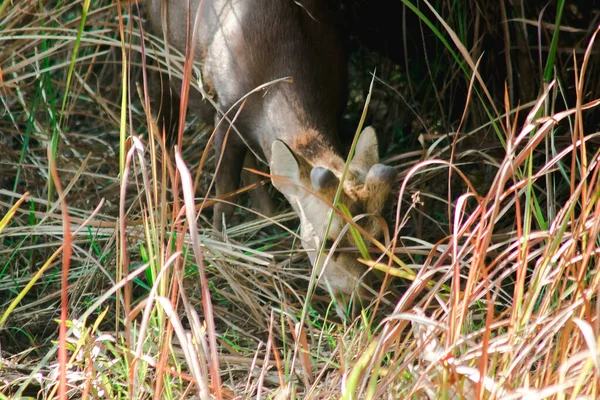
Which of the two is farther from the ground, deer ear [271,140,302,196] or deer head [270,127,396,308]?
deer ear [271,140,302,196]

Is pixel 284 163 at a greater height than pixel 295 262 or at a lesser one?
greater

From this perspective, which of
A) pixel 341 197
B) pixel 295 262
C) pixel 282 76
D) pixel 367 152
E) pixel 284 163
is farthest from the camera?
pixel 295 262

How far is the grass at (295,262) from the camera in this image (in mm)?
1661

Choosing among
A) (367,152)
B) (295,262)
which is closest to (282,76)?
(367,152)

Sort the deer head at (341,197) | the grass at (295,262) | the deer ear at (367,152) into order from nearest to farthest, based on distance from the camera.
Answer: the grass at (295,262)
the deer head at (341,197)
the deer ear at (367,152)

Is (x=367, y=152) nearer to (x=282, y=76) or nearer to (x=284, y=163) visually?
(x=284, y=163)

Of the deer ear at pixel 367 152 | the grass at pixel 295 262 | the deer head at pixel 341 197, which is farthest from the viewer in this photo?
the deer ear at pixel 367 152

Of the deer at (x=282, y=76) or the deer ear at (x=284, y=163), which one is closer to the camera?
the deer ear at (x=284, y=163)

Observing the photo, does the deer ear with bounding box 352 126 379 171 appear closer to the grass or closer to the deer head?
the deer head

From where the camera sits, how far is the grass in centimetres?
166

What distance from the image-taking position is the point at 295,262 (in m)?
3.43

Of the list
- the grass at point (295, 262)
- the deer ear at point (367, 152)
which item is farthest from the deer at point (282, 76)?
the grass at point (295, 262)

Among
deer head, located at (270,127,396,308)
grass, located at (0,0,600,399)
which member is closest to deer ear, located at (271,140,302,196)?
deer head, located at (270,127,396,308)

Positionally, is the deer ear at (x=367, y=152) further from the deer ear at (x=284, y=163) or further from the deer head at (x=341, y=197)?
the deer ear at (x=284, y=163)
